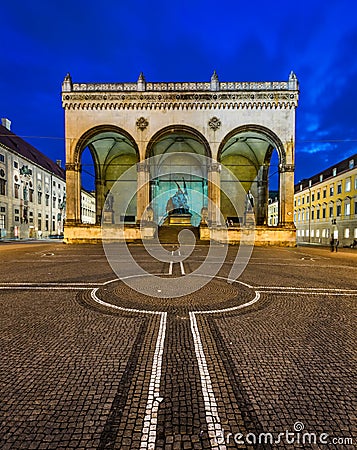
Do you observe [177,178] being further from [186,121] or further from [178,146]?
[186,121]

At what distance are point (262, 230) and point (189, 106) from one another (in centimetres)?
1387

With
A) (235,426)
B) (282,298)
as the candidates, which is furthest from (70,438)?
(282,298)

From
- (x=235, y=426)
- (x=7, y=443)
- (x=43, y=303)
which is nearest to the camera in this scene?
(x=7, y=443)

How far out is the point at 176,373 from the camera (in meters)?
3.16

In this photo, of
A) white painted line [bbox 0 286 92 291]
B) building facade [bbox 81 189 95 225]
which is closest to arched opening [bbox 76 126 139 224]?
white painted line [bbox 0 286 92 291]

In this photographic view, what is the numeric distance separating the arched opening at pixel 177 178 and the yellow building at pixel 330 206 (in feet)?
55.6

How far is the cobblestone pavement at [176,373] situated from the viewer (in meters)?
2.24

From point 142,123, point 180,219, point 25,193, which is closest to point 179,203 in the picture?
point 180,219

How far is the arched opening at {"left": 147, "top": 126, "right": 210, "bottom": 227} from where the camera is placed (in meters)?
33.7

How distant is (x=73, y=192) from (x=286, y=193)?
827 inches

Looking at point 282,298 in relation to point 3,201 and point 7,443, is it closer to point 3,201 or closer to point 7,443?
point 7,443

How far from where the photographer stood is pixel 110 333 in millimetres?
4305

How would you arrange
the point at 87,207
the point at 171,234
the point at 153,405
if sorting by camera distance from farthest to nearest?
the point at 87,207, the point at 171,234, the point at 153,405

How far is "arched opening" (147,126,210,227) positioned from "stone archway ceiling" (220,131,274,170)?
12.5 ft
